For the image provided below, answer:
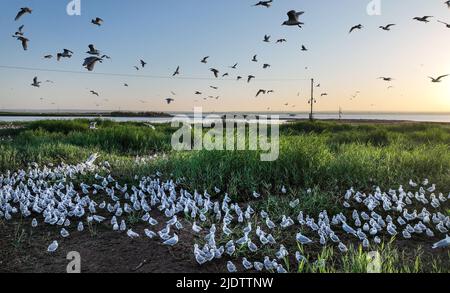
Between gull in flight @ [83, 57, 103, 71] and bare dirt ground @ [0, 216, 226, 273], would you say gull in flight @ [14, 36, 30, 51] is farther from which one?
bare dirt ground @ [0, 216, 226, 273]

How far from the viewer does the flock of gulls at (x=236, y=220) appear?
14.0 ft

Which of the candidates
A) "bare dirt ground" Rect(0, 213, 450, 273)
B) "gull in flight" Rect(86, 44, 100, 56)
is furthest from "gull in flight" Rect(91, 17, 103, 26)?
"bare dirt ground" Rect(0, 213, 450, 273)

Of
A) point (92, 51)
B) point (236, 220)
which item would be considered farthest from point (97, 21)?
point (236, 220)

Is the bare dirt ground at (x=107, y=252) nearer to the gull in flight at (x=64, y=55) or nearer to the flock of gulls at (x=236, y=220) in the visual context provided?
the flock of gulls at (x=236, y=220)

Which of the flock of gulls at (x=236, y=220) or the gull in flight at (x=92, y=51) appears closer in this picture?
the flock of gulls at (x=236, y=220)

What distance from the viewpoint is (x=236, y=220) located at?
523cm

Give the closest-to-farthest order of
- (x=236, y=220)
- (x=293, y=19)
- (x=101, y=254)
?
(x=101, y=254), (x=236, y=220), (x=293, y=19)

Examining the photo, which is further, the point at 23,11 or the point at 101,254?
the point at 23,11

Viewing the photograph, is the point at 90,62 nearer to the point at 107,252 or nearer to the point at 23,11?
the point at 23,11

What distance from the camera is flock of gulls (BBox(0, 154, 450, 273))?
425cm

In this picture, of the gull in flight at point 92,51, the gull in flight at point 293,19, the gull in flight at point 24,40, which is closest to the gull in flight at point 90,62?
the gull in flight at point 92,51

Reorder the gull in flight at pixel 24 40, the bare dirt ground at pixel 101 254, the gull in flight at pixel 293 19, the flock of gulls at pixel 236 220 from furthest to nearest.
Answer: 1. the gull in flight at pixel 24 40
2. the gull in flight at pixel 293 19
3. the flock of gulls at pixel 236 220
4. the bare dirt ground at pixel 101 254

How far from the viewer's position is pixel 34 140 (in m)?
12.3
